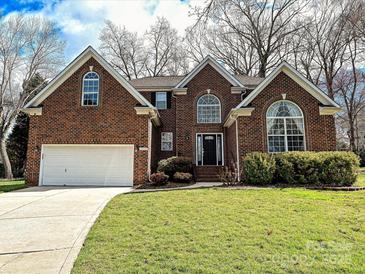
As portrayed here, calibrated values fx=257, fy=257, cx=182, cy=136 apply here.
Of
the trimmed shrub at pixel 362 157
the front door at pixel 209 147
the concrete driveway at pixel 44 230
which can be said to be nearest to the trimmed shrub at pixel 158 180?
the concrete driveway at pixel 44 230

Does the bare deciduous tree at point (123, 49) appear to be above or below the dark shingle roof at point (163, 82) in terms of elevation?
above

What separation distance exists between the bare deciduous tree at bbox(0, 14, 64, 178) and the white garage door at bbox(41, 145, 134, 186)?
12.2m

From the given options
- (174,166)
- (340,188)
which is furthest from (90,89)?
(340,188)

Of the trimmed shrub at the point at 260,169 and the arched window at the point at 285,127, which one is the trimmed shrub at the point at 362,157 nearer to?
the arched window at the point at 285,127

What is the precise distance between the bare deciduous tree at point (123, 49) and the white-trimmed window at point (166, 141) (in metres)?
17.0

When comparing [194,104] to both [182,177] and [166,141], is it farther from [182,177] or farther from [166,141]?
[182,177]

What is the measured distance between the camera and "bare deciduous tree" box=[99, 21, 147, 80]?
107 ft

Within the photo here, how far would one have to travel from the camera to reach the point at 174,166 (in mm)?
13648

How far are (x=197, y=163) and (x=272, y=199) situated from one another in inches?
334

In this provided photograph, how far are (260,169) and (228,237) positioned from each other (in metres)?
6.80

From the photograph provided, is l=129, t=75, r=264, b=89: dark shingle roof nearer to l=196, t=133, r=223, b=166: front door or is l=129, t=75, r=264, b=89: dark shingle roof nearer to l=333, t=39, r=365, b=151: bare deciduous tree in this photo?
l=196, t=133, r=223, b=166: front door

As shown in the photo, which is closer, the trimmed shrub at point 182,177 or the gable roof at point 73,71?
the trimmed shrub at point 182,177

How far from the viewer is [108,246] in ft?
15.0

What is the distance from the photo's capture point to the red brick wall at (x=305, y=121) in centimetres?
1294
